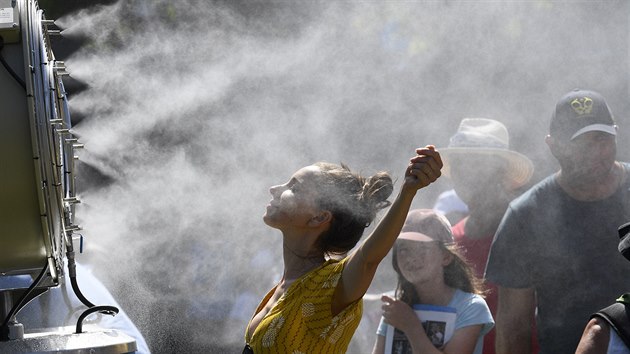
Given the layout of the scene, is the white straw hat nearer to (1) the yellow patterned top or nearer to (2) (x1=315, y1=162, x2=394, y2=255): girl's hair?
(2) (x1=315, y1=162, x2=394, y2=255): girl's hair

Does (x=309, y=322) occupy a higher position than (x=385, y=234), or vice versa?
(x=385, y=234)

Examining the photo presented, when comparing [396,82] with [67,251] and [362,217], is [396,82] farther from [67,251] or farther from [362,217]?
[67,251]

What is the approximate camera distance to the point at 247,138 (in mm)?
4965

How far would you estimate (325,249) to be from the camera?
3260mm

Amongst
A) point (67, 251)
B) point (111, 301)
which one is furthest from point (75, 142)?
point (111, 301)

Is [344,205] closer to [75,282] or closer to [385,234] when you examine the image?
[385,234]

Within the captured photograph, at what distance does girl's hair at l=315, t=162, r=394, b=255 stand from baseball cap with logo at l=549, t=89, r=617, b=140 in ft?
4.05

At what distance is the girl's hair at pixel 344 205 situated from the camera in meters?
3.19

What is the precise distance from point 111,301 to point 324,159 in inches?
54.0

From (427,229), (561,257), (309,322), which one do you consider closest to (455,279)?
(427,229)

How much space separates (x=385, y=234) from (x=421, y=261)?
1469mm

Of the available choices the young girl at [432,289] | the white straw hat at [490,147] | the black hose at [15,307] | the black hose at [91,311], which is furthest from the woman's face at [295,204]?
the white straw hat at [490,147]

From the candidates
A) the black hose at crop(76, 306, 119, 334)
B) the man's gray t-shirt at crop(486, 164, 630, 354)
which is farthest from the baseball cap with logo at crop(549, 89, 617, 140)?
the black hose at crop(76, 306, 119, 334)

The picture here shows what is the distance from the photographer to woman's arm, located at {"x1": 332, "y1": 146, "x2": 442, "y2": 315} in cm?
268
